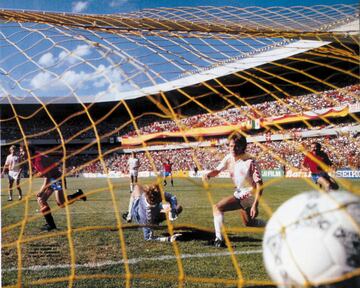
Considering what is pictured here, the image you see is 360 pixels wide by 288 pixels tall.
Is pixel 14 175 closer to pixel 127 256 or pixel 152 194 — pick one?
pixel 152 194

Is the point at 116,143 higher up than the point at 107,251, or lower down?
lower down

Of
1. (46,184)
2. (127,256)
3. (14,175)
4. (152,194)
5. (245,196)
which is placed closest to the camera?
(127,256)

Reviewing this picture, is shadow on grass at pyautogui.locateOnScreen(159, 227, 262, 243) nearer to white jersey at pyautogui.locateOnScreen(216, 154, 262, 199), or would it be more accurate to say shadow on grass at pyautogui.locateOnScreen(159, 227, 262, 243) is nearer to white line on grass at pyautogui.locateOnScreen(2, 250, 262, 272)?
white jersey at pyautogui.locateOnScreen(216, 154, 262, 199)

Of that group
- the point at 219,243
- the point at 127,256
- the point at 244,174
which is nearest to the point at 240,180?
the point at 244,174

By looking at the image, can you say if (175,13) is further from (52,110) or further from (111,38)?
(52,110)

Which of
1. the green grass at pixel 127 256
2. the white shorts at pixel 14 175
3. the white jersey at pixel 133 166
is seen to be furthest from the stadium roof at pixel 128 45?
the white jersey at pixel 133 166

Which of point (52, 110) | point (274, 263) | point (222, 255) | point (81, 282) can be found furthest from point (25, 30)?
point (52, 110)

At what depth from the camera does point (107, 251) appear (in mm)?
4250

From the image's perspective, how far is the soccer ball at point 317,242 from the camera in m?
1.78

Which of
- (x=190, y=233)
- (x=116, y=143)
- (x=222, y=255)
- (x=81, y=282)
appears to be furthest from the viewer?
(x=116, y=143)

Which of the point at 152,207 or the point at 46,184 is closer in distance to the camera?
the point at 152,207

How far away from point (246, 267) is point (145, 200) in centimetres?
177

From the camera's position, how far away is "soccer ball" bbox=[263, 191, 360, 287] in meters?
1.78

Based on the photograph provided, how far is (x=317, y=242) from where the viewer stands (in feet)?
5.87
